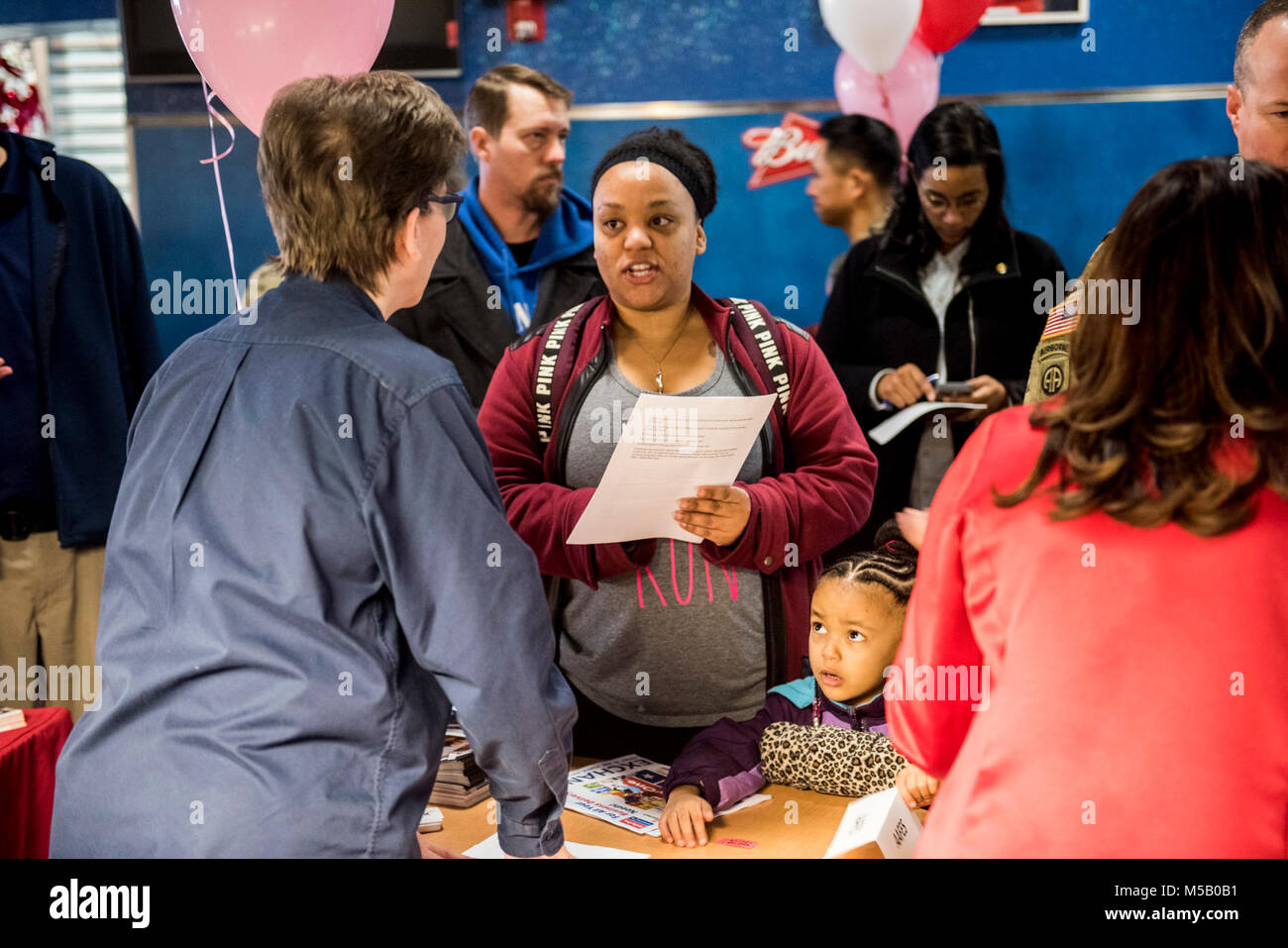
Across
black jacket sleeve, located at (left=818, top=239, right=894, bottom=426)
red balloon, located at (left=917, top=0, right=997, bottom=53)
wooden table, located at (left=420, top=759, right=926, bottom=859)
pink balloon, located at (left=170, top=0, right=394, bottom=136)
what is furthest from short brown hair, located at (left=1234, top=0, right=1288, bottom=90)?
pink balloon, located at (left=170, top=0, right=394, bottom=136)

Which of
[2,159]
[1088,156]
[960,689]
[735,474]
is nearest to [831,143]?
[1088,156]

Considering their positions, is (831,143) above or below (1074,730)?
above

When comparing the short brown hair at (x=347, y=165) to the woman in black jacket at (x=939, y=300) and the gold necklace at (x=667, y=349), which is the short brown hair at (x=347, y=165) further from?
the woman in black jacket at (x=939, y=300)

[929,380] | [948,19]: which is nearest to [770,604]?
[929,380]

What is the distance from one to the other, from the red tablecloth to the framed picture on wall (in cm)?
343

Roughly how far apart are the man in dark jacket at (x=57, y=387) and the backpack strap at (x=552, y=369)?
1.18 metres

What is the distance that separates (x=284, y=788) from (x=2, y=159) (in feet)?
6.62

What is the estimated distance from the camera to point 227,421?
1.26m

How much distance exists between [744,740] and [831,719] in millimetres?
156

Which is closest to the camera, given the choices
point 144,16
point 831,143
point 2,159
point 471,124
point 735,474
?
point 735,474

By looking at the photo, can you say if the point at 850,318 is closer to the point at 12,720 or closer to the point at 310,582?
the point at 310,582

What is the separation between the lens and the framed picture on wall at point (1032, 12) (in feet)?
12.1

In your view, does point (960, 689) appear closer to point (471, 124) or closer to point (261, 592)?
point (261, 592)

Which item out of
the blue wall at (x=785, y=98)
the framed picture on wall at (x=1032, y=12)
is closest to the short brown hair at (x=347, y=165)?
the blue wall at (x=785, y=98)
